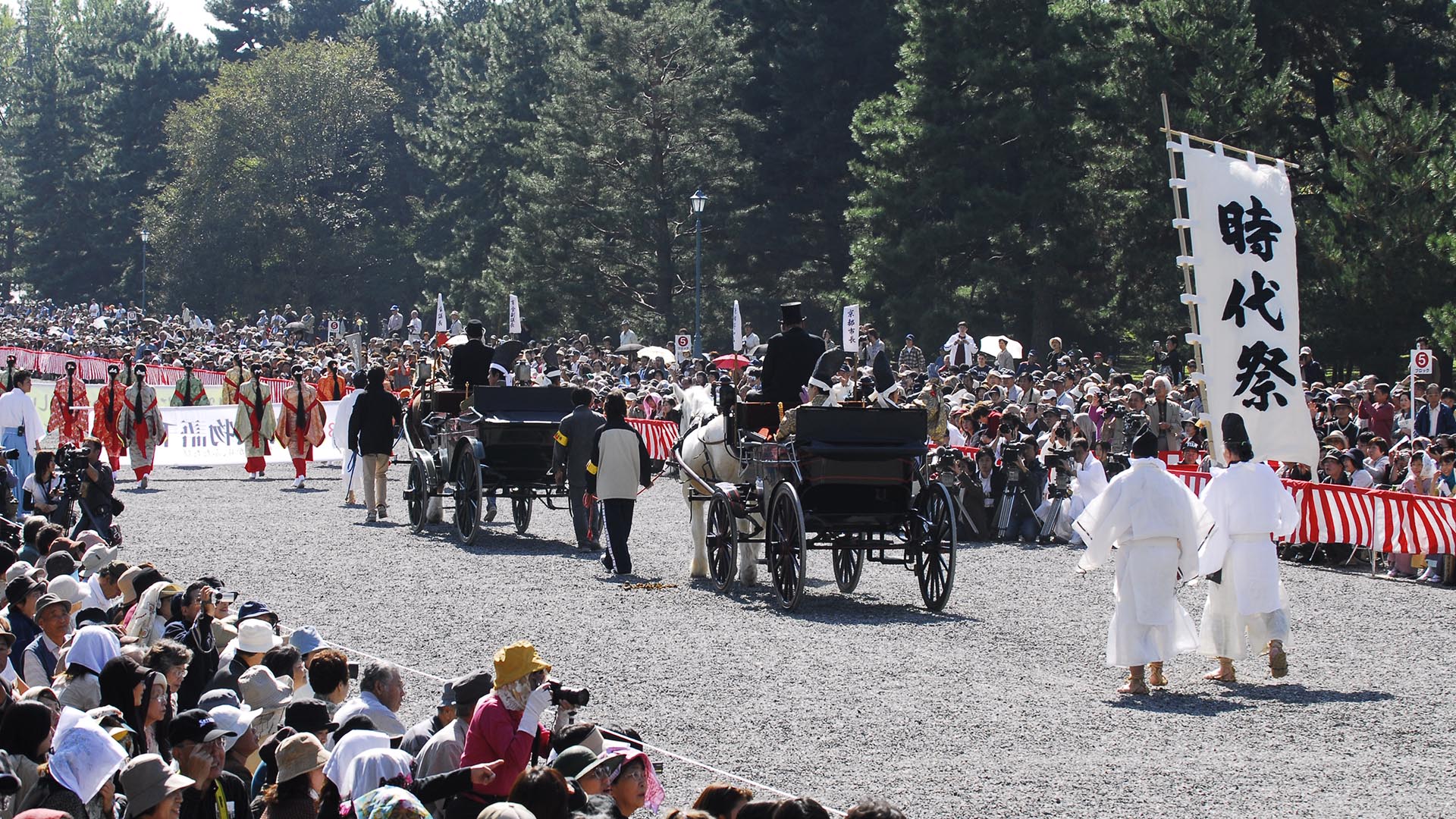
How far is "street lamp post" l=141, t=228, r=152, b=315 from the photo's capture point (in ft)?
254

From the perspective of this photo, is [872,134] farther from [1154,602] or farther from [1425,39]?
[1154,602]

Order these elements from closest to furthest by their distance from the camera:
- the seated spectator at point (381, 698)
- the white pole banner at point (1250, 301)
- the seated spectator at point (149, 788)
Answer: the seated spectator at point (149, 788), the seated spectator at point (381, 698), the white pole banner at point (1250, 301)

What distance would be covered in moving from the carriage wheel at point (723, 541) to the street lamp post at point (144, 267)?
66.7 meters

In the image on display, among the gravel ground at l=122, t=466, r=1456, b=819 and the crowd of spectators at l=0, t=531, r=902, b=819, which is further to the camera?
the gravel ground at l=122, t=466, r=1456, b=819

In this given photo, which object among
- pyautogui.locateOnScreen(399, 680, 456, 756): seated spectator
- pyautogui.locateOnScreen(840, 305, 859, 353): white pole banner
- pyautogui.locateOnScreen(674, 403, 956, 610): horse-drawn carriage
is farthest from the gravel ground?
pyautogui.locateOnScreen(840, 305, 859, 353): white pole banner

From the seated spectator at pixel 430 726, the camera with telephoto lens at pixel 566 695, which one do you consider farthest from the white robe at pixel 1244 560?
the seated spectator at pixel 430 726

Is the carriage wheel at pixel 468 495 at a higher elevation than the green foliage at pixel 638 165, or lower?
lower

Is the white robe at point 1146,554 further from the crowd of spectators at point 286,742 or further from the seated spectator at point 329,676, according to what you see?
the seated spectator at point 329,676

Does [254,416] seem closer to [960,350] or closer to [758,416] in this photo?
[960,350]

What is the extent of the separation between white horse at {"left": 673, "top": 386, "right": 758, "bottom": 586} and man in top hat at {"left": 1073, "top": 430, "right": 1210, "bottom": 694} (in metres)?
4.56

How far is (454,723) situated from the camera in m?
6.20

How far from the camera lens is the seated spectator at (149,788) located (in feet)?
16.3

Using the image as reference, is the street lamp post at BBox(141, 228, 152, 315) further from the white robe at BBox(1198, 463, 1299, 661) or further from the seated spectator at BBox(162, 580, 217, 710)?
the seated spectator at BBox(162, 580, 217, 710)

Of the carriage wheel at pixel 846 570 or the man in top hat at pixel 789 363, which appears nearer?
the man in top hat at pixel 789 363
